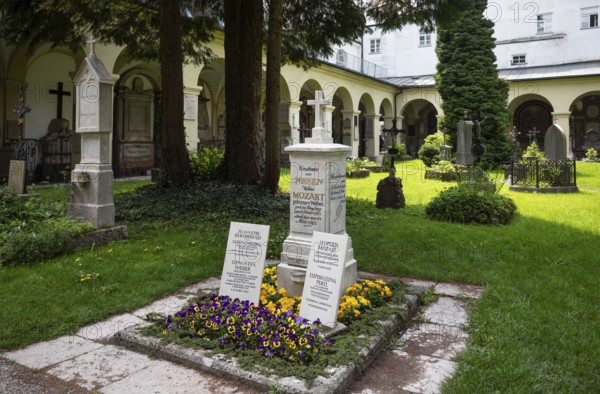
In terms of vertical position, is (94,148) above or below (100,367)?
above

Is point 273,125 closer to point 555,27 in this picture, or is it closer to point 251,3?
point 251,3

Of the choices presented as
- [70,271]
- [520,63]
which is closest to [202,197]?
[70,271]

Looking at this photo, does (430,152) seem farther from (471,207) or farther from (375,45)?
(375,45)

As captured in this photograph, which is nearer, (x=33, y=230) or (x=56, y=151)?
(x=33, y=230)

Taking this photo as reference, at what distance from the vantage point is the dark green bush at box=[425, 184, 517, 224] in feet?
28.7

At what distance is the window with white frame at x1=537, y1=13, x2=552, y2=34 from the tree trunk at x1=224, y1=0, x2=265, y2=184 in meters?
28.9

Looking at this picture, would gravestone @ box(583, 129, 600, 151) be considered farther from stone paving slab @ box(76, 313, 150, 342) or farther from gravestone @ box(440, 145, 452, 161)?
stone paving slab @ box(76, 313, 150, 342)

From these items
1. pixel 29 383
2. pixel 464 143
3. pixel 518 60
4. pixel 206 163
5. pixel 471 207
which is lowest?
pixel 29 383

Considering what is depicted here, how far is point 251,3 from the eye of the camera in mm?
10641

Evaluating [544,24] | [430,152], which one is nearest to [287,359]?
[430,152]

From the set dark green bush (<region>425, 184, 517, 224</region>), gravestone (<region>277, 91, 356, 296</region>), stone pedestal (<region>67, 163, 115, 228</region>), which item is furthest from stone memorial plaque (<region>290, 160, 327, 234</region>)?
dark green bush (<region>425, 184, 517, 224</region>)

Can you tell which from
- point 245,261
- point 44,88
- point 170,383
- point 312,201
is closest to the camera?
point 170,383

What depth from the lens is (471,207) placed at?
8.88 meters

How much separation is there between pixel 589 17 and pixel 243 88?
30247mm
